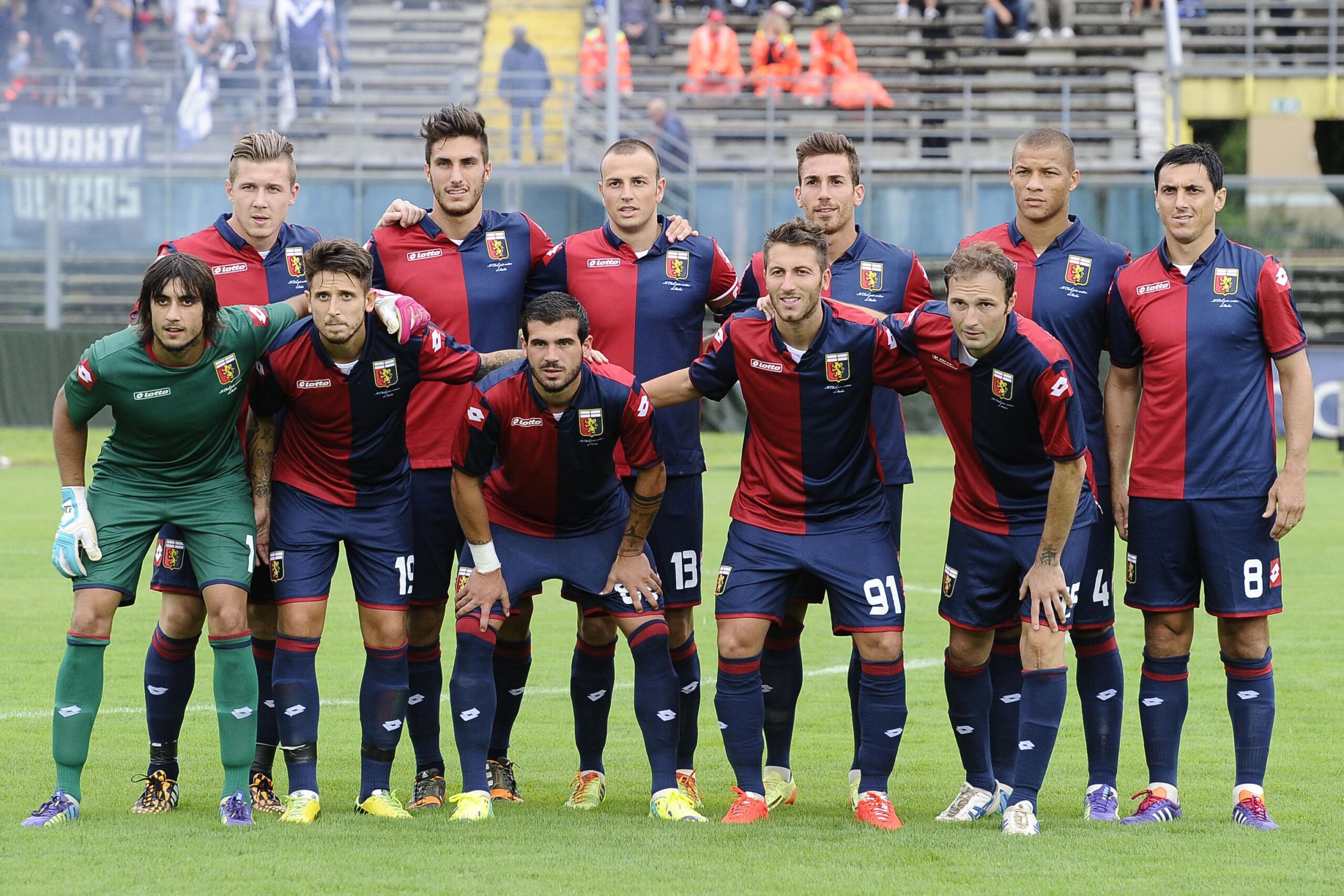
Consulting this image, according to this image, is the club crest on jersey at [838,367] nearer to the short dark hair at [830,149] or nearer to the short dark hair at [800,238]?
the short dark hair at [800,238]

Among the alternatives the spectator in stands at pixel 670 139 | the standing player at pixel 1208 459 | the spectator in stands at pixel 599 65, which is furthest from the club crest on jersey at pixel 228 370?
the spectator in stands at pixel 599 65

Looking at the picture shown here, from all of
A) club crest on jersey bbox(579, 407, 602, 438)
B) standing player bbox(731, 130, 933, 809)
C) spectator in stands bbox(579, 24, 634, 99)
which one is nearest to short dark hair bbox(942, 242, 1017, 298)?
standing player bbox(731, 130, 933, 809)

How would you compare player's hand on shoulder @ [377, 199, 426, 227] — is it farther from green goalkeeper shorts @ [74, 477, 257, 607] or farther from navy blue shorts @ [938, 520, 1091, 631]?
navy blue shorts @ [938, 520, 1091, 631]

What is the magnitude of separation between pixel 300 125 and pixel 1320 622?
18.4m

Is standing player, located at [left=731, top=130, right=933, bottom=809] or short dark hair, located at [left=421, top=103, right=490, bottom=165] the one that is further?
standing player, located at [left=731, top=130, right=933, bottom=809]

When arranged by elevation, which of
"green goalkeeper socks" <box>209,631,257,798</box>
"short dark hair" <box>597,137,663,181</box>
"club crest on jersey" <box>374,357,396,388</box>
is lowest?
"green goalkeeper socks" <box>209,631,257,798</box>

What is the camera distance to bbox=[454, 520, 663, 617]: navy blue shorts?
6.03 metres

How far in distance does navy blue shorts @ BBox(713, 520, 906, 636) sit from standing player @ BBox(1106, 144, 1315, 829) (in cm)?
87

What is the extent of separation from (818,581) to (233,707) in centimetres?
214

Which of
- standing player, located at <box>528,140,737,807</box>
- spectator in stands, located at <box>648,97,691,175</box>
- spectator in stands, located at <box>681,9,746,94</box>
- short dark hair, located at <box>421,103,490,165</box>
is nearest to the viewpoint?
short dark hair, located at <box>421,103,490,165</box>

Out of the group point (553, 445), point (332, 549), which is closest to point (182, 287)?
point (332, 549)

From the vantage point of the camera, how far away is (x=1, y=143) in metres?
23.8

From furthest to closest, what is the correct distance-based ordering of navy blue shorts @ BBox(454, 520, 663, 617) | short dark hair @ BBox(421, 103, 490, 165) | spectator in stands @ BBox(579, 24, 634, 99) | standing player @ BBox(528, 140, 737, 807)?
spectator in stands @ BBox(579, 24, 634, 99)
standing player @ BBox(528, 140, 737, 807)
short dark hair @ BBox(421, 103, 490, 165)
navy blue shorts @ BBox(454, 520, 663, 617)

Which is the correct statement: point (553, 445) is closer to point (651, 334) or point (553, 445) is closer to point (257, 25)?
point (651, 334)
